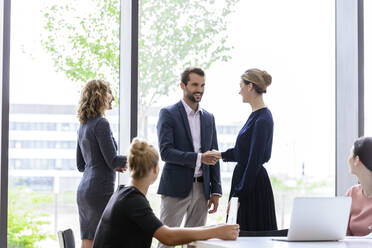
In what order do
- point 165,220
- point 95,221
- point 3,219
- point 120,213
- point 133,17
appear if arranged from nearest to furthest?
point 120,213
point 95,221
point 165,220
point 3,219
point 133,17

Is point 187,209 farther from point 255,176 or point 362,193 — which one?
point 362,193

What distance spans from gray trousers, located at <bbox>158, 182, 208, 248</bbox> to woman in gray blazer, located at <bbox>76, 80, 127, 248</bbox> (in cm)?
42

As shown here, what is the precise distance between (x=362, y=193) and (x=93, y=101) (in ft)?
5.78

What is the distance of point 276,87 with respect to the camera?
4824mm

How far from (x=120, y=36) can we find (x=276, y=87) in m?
1.39

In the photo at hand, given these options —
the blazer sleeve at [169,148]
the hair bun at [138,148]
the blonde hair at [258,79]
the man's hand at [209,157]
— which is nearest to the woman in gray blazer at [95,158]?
the blazer sleeve at [169,148]

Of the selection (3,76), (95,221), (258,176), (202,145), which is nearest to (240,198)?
(258,176)

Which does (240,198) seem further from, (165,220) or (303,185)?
(303,185)

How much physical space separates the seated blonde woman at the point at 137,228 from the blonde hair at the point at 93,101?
127 centimetres

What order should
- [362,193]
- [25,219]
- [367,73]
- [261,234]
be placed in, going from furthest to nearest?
[367,73]
[25,219]
[362,193]
[261,234]

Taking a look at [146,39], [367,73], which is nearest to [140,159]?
[146,39]

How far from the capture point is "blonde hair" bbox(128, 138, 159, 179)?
2.53m

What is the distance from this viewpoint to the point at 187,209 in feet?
→ 12.9

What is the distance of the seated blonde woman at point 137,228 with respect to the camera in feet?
7.81
